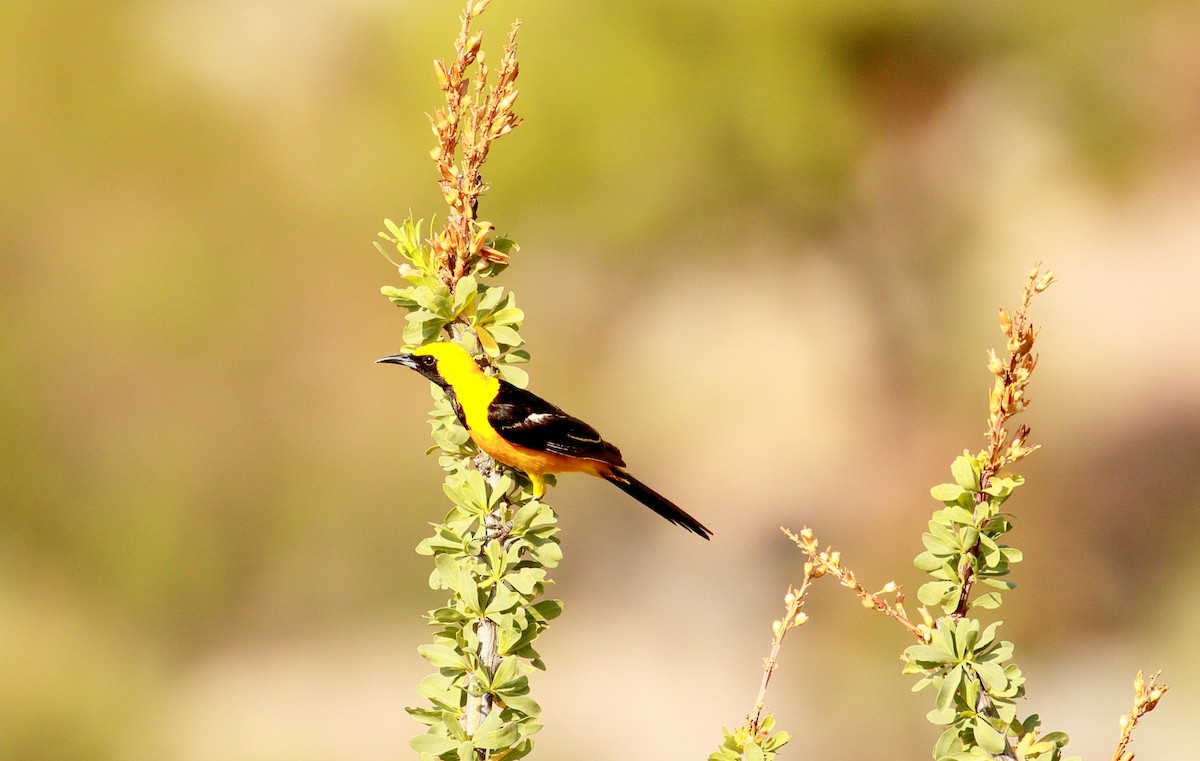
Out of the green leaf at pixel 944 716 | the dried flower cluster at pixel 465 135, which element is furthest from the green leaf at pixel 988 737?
the dried flower cluster at pixel 465 135

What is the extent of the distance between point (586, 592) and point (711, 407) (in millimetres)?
1079

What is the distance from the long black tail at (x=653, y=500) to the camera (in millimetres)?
1532

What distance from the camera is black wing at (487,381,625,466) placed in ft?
4.30

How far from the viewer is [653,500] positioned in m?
1.61

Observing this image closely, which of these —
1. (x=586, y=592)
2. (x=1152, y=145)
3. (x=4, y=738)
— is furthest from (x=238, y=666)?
(x=1152, y=145)

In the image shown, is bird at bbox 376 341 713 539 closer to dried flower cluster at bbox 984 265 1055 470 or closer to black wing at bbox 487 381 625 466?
black wing at bbox 487 381 625 466

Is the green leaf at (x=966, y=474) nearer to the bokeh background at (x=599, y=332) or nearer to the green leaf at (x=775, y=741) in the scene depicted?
the green leaf at (x=775, y=741)

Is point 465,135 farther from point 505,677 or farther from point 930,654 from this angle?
point 930,654

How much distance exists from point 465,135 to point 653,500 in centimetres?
72

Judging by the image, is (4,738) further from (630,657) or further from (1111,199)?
(1111,199)


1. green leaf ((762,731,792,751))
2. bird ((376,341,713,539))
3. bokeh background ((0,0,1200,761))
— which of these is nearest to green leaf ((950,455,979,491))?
green leaf ((762,731,792,751))

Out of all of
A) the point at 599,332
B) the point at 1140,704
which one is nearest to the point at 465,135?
the point at 1140,704

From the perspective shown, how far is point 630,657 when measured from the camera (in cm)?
482

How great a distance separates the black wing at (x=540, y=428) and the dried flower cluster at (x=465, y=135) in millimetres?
240
